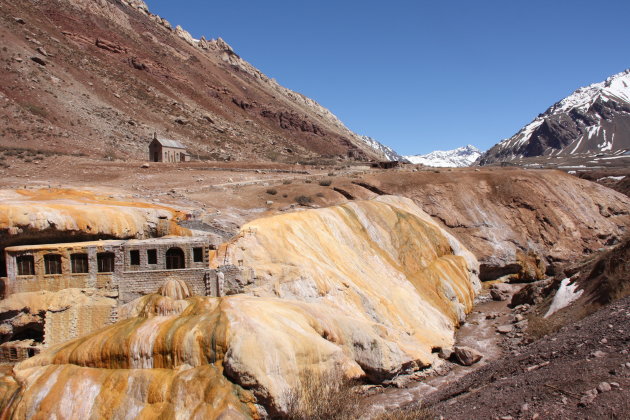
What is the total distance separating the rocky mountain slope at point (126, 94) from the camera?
56.5m

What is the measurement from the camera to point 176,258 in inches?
771

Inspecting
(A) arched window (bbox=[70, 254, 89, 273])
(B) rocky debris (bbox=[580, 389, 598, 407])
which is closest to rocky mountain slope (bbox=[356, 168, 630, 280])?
(B) rocky debris (bbox=[580, 389, 598, 407])

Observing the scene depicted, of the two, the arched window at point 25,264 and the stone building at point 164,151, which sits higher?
the stone building at point 164,151

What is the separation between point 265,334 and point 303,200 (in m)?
20.8

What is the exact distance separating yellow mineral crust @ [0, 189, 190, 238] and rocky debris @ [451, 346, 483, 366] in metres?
13.8

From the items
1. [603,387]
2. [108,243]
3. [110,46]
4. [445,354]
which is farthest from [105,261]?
[110,46]

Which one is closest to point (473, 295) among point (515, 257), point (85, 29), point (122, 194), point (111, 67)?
point (515, 257)

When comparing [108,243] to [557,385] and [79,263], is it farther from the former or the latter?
[557,385]

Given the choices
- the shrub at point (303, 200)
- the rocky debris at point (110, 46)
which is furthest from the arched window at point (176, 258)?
the rocky debris at point (110, 46)

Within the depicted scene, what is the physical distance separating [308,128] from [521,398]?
100233 mm

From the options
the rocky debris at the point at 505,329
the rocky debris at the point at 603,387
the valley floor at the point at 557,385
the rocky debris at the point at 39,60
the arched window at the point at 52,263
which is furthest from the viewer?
the rocky debris at the point at 39,60

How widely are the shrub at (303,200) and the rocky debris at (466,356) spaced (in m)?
16.7

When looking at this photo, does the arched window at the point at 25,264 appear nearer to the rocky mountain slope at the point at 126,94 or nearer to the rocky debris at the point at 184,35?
the rocky mountain slope at the point at 126,94

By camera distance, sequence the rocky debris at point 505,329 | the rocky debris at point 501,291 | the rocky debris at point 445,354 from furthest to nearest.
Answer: the rocky debris at point 501,291 < the rocky debris at point 505,329 < the rocky debris at point 445,354
